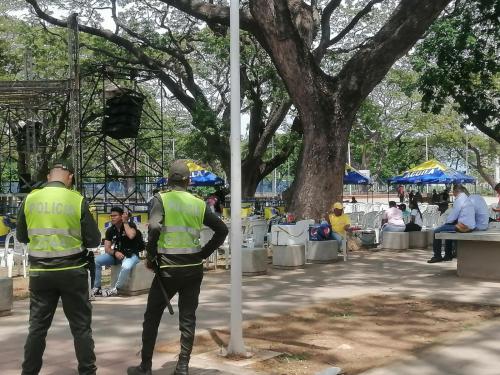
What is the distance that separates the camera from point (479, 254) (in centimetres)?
1073

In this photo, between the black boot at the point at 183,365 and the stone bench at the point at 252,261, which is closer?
the black boot at the point at 183,365

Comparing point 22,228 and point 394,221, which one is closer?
point 22,228

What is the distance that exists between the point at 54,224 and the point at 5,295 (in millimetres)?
3818

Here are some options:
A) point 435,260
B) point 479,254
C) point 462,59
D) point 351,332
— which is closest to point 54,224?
point 351,332

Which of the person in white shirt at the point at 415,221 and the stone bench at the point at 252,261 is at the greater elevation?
the person in white shirt at the point at 415,221

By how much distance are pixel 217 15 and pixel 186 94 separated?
1010 cm

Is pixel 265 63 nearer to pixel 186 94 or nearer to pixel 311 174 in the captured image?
pixel 186 94

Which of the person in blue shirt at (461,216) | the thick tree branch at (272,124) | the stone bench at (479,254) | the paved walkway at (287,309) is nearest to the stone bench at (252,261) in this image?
the paved walkway at (287,309)

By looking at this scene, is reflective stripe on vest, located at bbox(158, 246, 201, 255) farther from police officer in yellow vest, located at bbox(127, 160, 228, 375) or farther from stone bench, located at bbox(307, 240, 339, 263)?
stone bench, located at bbox(307, 240, 339, 263)

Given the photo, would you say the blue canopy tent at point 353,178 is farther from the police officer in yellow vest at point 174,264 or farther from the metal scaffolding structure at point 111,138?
the police officer in yellow vest at point 174,264

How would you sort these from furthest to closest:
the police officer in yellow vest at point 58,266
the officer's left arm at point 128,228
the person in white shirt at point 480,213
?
the person in white shirt at point 480,213, the officer's left arm at point 128,228, the police officer in yellow vest at point 58,266

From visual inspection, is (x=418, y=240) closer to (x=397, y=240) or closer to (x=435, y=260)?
(x=397, y=240)

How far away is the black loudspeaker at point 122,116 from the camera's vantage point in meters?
19.8

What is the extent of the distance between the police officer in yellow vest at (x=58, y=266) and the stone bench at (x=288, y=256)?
7.77 m
